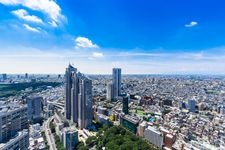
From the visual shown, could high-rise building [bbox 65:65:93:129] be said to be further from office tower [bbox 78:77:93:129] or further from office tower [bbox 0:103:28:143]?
office tower [bbox 0:103:28:143]

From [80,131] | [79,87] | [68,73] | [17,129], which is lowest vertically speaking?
[80,131]

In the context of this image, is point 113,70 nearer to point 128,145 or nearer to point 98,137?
point 98,137

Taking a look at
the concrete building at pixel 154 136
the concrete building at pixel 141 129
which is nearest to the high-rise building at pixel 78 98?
the concrete building at pixel 141 129

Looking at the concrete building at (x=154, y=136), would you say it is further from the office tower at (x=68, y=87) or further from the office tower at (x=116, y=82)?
the office tower at (x=116, y=82)

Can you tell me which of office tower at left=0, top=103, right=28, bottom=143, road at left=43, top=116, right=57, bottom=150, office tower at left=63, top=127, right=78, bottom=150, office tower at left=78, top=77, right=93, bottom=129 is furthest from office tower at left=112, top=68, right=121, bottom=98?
office tower at left=0, top=103, right=28, bottom=143

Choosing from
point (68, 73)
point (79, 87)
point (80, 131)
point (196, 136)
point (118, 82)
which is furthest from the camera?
point (118, 82)

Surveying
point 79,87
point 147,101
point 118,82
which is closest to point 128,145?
point 79,87
